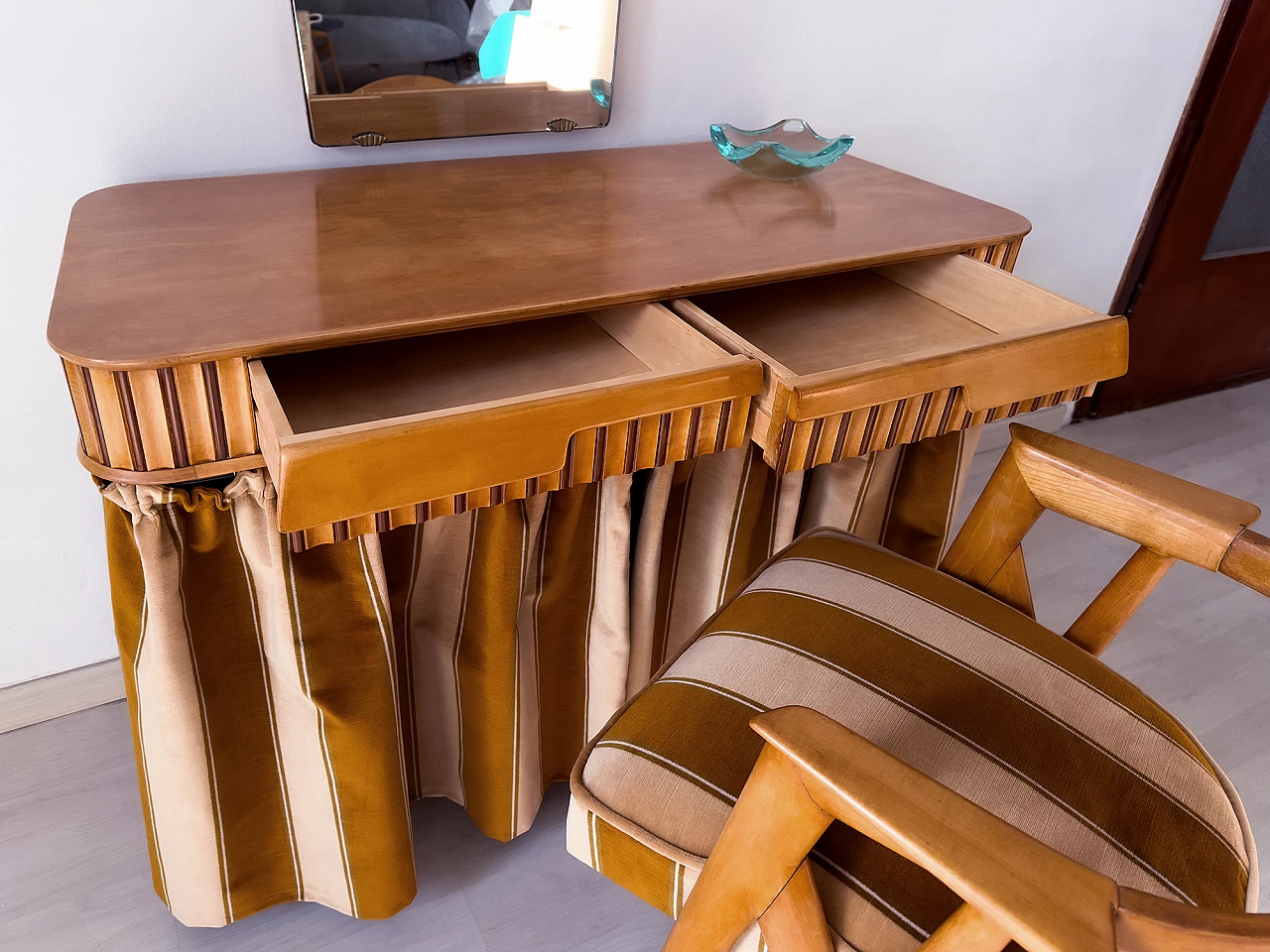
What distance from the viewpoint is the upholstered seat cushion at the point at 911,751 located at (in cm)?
74

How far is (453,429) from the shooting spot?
0.73m

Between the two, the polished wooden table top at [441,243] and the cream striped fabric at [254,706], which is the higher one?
the polished wooden table top at [441,243]

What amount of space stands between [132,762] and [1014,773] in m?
1.19

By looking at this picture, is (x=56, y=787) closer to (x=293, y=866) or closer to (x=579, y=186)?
(x=293, y=866)

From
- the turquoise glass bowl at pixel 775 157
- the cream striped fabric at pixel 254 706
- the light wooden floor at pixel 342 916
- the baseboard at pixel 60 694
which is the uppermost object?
the turquoise glass bowl at pixel 775 157

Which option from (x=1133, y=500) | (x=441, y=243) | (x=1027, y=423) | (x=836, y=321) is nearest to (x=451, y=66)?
(x=441, y=243)

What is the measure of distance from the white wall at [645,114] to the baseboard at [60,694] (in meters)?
0.02

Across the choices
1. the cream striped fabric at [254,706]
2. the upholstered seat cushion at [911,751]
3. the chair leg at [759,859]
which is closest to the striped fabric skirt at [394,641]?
the cream striped fabric at [254,706]

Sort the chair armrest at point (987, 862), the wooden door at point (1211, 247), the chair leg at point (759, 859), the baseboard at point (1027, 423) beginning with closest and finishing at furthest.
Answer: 1. the chair armrest at point (987, 862)
2. the chair leg at point (759, 859)
3. the wooden door at point (1211, 247)
4. the baseboard at point (1027, 423)

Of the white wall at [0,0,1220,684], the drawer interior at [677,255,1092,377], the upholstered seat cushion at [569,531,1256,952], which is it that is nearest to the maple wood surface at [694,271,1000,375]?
the drawer interior at [677,255,1092,377]

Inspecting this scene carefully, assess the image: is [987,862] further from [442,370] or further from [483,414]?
[442,370]

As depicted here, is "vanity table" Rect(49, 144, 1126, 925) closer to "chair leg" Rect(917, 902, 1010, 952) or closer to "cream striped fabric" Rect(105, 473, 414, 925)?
"cream striped fabric" Rect(105, 473, 414, 925)

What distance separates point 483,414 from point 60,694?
3.44 feet

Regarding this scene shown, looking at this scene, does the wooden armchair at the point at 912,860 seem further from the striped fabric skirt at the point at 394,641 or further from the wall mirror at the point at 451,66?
the wall mirror at the point at 451,66
